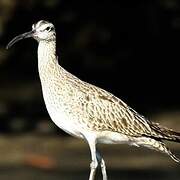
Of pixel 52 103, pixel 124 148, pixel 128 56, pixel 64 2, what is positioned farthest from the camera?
pixel 128 56

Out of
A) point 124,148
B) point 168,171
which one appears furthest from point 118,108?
point 124,148

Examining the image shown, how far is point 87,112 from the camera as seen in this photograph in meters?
12.8

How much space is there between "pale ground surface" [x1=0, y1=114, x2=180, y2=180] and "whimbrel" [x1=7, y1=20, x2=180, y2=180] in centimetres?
493

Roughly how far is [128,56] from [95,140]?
1412 cm

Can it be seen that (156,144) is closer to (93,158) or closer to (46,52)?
(93,158)

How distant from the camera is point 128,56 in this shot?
26.8 metres

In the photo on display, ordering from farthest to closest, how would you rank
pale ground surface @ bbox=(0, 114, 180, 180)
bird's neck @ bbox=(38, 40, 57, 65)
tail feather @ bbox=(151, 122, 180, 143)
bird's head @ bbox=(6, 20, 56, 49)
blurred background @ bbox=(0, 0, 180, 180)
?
blurred background @ bbox=(0, 0, 180, 180), pale ground surface @ bbox=(0, 114, 180, 180), bird's neck @ bbox=(38, 40, 57, 65), tail feather @ bbox=(151, 122, 180, 143), bird's head @ bbox=(6, 20, 56, 49)

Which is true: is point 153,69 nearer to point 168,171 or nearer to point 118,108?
point 168,171

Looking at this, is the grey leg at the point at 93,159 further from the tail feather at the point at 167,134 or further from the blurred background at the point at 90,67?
the blurred background at the point at 90,67

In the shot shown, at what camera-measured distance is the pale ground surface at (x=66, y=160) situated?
60.3 feet

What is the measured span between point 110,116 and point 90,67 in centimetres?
1355

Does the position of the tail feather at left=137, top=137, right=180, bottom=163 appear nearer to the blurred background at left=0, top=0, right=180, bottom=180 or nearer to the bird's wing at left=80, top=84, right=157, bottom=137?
the bird's wing at left=80, top=84, right=157, bottom=137

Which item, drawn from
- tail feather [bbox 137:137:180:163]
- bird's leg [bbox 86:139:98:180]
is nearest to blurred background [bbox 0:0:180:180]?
tail feather [bbox 137:137:180:163]

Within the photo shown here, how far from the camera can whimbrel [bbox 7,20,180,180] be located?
496 inches
